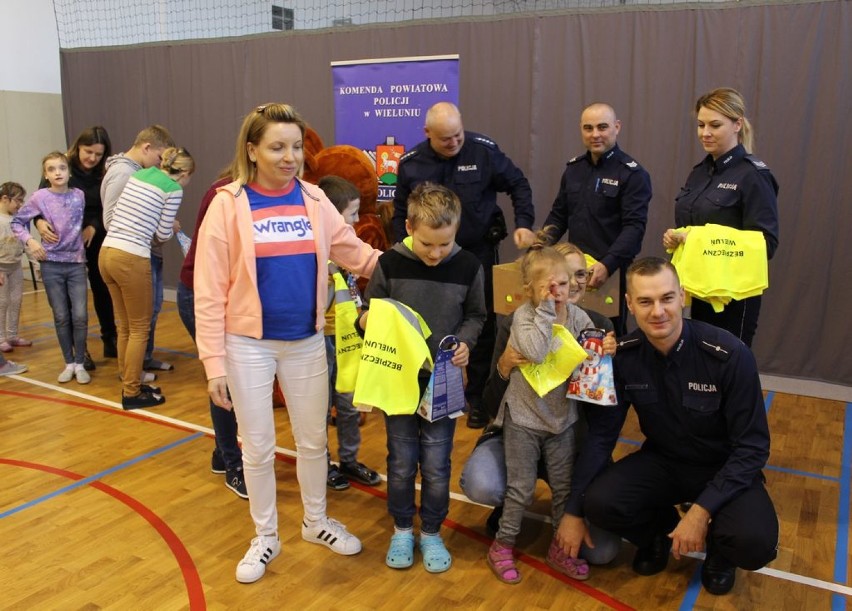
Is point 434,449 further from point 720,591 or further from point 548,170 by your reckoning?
point 548,170

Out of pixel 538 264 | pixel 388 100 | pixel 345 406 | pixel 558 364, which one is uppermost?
pixel 388 100

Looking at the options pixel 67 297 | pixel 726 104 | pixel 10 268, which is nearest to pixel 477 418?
pixel 726 104

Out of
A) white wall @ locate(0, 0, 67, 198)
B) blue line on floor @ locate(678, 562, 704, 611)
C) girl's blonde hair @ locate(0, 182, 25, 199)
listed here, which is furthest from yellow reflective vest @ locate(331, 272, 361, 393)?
white wall @ locate(0, 0, 67, 198)

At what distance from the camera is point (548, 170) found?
225 inches

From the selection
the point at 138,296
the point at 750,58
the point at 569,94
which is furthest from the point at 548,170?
the point at 138,296

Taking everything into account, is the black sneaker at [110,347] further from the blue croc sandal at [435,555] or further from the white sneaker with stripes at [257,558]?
the blue croc sandal at [435,555]

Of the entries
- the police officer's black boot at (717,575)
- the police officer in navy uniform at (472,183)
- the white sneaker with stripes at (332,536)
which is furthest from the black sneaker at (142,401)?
the police officer's black boot at (717,575)

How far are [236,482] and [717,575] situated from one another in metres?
2.19

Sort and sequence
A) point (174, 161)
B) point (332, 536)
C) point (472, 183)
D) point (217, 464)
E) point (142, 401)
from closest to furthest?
point (332, 536) → point (217, 464) → point (472, 183) → point (174, 161) → point (142, 401)

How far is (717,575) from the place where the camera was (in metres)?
2.73

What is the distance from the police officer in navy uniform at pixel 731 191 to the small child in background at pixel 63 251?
3999mm

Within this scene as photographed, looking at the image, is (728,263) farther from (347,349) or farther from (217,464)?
(217,464)

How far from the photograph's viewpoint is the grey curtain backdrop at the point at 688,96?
4742 millimetres

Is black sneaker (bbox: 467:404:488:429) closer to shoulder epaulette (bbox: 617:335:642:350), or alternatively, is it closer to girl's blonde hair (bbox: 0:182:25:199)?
shoulder epaulette (bbox: 617:335:642:350)
